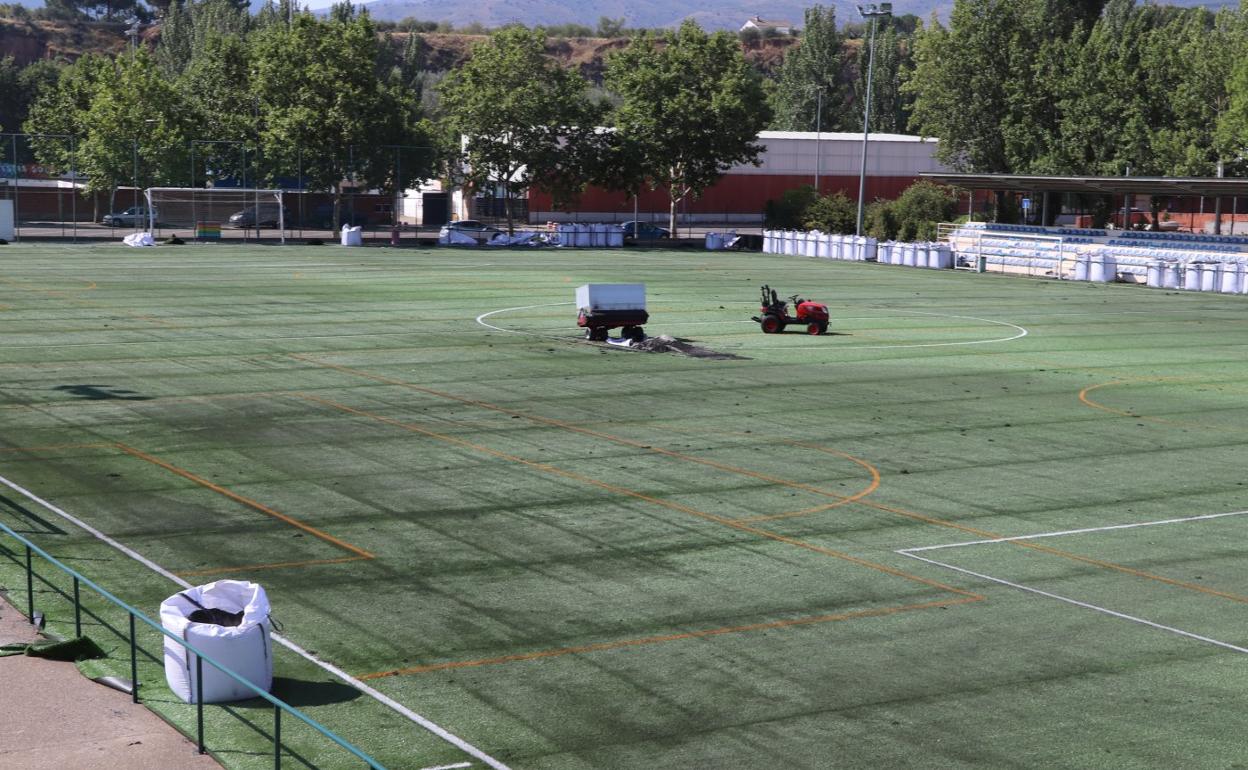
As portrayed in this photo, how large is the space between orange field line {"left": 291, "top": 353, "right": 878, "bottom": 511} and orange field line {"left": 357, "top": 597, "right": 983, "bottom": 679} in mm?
6163

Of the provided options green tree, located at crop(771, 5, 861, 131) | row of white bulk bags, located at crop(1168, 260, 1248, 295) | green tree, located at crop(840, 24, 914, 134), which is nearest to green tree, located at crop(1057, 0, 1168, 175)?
row of white bulk bags, located at crop(1168, 260, 1248, 295)

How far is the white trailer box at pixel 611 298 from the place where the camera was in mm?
43844

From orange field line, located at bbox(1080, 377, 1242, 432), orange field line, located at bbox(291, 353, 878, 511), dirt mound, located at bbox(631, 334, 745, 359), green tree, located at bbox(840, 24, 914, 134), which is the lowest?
orange field line, located at bbox(291, 353, 878, 511)

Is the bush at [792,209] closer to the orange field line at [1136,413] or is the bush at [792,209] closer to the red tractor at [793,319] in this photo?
the red tractor at [793,319]

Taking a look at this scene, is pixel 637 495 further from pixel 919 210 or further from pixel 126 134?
pixel 126 134

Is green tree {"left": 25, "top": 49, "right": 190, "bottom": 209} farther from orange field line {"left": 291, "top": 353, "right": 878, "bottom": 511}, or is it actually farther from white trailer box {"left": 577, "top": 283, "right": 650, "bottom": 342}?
orange field line {"left": 291, "top": 353, "right": 878, "bottom": 511}

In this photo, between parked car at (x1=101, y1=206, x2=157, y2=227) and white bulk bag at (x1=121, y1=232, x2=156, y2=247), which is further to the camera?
parked car at (x1=101, y1=206, x2=157, y2=227)

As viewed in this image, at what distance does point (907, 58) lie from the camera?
178m

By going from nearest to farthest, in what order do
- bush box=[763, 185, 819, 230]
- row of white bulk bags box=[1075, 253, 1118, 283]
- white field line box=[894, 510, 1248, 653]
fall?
white field line box=[894, 510, 1248, 653] → row of white bulk bags box=[1075, 253, 1118, 283] → bush box=[763, 185, 819, 230]

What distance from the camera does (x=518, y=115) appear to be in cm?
10256

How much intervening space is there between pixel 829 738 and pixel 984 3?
366 feet

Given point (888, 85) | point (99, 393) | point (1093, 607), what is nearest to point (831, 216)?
point (888, 85)

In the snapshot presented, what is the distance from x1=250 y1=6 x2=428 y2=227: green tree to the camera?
326 ft

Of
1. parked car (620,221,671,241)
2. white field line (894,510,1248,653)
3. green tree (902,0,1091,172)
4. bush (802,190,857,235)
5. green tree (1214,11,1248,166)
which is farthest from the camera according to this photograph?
green tree (902,0,1091,172)
